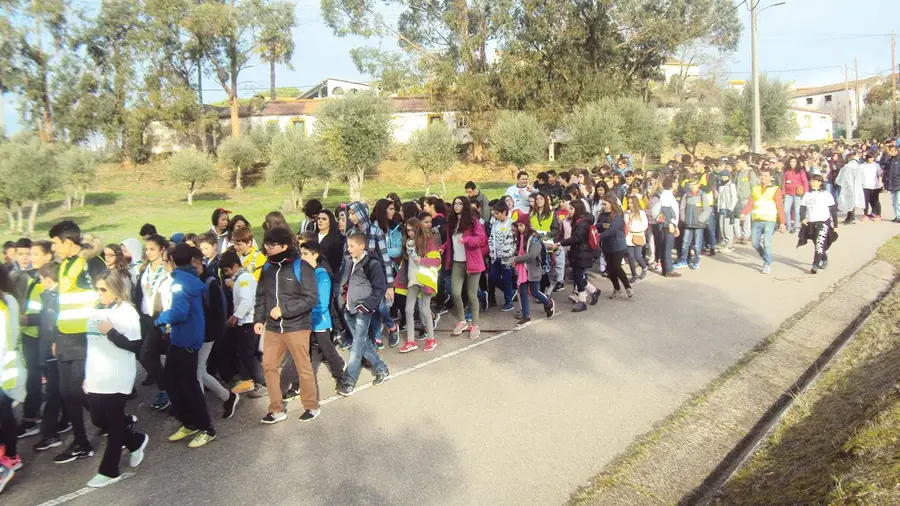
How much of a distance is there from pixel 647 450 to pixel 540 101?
120 ft

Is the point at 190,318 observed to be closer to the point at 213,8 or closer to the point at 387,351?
the point at 387,351

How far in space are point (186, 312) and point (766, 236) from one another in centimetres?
992

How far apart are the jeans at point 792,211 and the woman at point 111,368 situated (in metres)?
15.0

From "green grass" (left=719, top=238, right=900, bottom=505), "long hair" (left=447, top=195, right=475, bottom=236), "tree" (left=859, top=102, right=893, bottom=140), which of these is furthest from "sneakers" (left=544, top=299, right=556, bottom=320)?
"tree" (left=859, top=102, right=893, bottom=140)

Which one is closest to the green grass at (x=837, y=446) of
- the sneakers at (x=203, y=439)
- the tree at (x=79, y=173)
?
the sneakers at (x=203, y=439)

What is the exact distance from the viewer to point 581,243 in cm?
915

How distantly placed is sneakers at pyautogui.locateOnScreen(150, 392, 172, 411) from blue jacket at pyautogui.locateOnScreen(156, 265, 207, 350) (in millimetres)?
1279

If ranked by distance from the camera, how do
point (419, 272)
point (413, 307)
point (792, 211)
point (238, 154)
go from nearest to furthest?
point (419, 272), point (413, 307), point (792, 211), point (238, 154)

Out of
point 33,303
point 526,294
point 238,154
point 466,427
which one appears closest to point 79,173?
point 238,154

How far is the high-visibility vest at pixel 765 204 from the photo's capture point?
1116 cm

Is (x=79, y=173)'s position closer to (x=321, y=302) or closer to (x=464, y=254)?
(x=464, y=254)

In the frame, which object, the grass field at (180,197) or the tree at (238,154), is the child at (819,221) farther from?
the tree at (238,154)

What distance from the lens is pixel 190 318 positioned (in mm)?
5395

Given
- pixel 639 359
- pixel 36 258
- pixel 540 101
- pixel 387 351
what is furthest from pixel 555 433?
pixel 540 101
